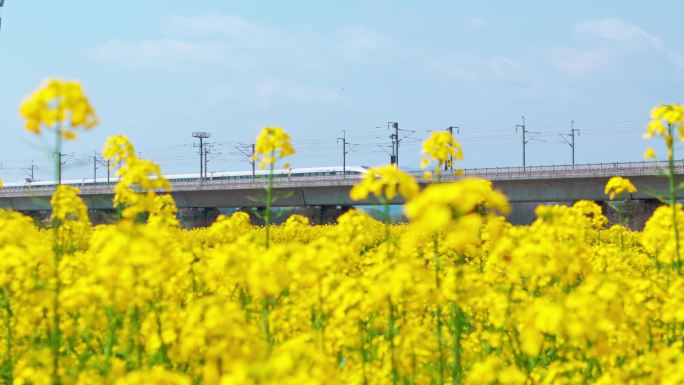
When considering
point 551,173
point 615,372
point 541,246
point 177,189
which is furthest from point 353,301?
point 177,189

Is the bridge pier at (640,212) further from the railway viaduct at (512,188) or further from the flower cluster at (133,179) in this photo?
the flower cluster at (133,179)

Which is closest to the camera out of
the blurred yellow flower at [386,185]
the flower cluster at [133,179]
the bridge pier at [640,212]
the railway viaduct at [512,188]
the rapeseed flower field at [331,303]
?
the rapeseed flower field at [331,303]

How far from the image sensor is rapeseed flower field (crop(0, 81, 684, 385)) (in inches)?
137

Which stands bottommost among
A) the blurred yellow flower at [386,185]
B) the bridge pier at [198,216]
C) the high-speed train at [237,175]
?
the bridge pier at [198,216]

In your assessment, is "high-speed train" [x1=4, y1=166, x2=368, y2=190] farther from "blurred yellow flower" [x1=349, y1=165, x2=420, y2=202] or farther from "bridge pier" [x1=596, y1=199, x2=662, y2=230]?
"blurred yellow flower" [x1=349, y1=165, x2=420, y2=202]

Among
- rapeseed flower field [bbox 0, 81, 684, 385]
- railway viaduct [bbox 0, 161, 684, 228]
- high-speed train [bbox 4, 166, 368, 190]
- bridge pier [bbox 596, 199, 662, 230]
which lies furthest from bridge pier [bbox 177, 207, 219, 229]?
rapeseed flower field [bbox 0, 81, 684, 385]

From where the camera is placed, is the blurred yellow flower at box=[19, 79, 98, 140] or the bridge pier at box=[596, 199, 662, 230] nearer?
the blurred yellow flower at box=[19, 79, 98, 140]

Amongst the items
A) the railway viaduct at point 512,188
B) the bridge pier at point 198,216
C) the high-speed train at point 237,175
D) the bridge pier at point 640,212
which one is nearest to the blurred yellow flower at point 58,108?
the railway viaduct at point 512,188

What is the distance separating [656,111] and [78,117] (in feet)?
13.9

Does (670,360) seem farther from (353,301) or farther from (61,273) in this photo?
(61,273)

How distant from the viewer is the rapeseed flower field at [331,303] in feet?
11.4

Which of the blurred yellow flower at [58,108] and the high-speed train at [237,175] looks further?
the high-speed train at [237,175]

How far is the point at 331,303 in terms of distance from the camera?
452 cm

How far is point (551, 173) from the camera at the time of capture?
41469 millimetres
